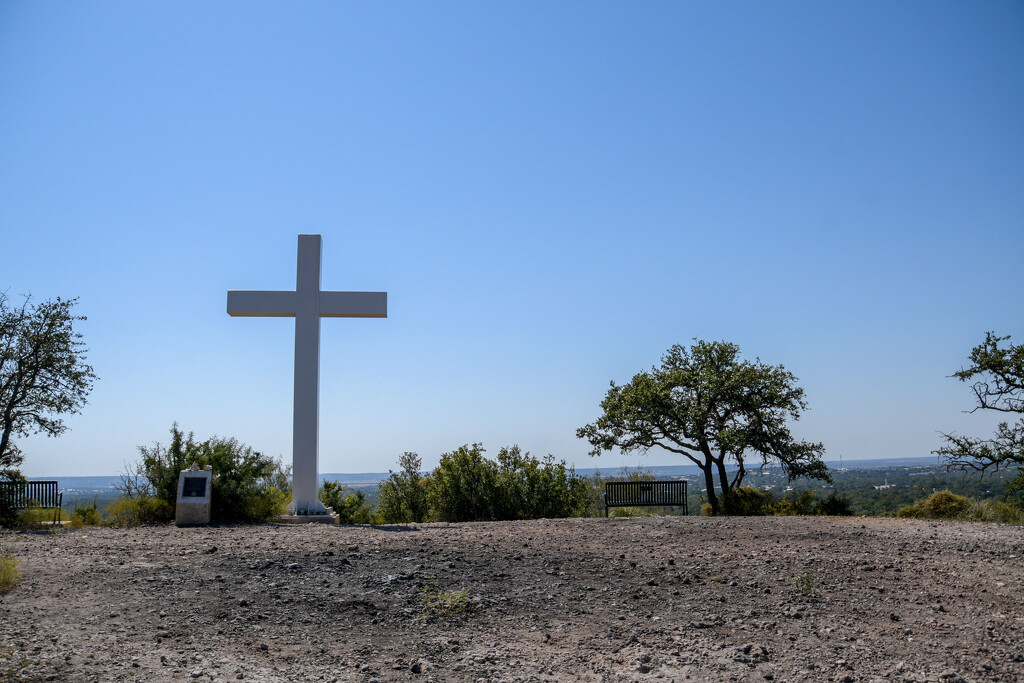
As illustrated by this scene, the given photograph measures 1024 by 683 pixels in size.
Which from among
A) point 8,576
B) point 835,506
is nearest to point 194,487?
point 8,576

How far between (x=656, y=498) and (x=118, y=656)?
12104 mm

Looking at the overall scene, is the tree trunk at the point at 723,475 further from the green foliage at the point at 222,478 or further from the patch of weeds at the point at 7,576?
the patch of weeds at the point at 7,576

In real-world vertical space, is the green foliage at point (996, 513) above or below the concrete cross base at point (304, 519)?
below

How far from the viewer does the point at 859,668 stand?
4.84 meters

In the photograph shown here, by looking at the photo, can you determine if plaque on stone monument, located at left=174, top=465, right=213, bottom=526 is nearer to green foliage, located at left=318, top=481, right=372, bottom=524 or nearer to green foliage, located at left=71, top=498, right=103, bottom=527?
green foliage, located at left=71, top=498, right=103, bottom=527

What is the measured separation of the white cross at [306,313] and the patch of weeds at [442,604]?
269 inches

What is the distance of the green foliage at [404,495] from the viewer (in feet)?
52.0

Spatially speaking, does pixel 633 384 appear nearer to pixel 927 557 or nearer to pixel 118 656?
pixel 927 557

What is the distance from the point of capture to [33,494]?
480 inches

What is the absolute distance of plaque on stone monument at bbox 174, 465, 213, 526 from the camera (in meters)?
10.5

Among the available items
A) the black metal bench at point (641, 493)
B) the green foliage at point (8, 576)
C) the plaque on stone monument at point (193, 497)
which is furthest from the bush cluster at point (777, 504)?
the green foliage at point (8, 576)

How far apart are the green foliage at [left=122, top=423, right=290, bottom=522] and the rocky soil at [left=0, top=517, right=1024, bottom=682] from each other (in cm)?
224

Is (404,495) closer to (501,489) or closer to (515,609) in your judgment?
(501,489)

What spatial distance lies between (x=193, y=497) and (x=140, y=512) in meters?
1.07
